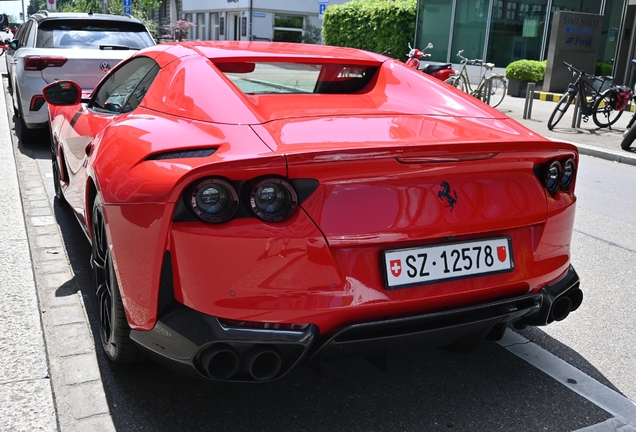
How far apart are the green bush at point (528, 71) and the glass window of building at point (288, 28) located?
95.9 ft

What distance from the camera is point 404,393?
296cm

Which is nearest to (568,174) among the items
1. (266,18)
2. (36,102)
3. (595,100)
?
(36,102)

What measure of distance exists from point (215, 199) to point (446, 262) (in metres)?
0.88

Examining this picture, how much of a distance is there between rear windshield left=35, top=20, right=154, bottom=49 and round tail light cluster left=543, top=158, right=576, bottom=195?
674cm

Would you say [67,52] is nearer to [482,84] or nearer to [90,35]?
[90,35]

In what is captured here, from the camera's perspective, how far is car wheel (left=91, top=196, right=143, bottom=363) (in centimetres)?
276

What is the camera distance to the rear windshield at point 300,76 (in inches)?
131

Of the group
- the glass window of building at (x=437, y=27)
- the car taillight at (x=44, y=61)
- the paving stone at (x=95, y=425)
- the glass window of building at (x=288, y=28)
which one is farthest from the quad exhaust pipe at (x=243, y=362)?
the glass window of building at (x=288, y=28)

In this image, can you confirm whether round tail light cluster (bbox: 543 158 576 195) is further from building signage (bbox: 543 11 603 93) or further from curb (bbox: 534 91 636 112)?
building signage (bbox: 543 11 603 93)

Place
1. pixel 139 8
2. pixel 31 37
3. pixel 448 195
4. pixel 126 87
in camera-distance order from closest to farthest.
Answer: pixel 448 195 < pixel 126 87 < pixel 31 37 < pixel 139 8

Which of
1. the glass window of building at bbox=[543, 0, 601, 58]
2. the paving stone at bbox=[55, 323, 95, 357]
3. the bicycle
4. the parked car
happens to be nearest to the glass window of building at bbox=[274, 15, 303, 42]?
the glass window of building at bbox=[543, 0, 601, 58]

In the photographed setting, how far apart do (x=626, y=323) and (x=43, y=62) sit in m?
6.85

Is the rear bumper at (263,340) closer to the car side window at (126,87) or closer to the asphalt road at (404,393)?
the asphalt road at (404,393)

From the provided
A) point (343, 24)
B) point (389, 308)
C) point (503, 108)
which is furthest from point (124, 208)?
point (343, 24)
